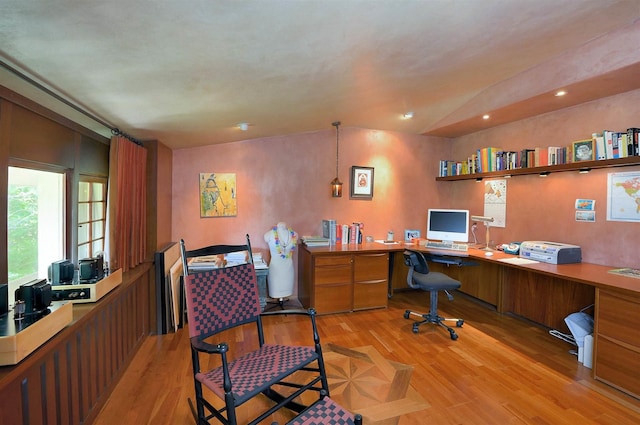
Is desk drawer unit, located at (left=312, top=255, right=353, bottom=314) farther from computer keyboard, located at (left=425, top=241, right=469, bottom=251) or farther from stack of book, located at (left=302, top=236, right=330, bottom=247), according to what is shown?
computer keyboard, located at (left=425, top=241, right=469, bottom=251)

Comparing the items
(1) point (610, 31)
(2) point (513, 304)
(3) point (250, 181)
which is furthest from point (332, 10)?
(2) point (513, 304)

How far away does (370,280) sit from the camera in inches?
149

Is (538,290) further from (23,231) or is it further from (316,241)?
(23,231)

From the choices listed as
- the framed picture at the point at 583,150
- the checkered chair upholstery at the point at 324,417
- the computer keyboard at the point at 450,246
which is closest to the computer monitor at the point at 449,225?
the computer keyboard at the point at 450,246

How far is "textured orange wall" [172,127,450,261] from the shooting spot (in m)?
3.84

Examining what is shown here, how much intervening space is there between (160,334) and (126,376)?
76cm

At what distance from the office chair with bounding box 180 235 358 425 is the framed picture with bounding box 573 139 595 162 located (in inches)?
114

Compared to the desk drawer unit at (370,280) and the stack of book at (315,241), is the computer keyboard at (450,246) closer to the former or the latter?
the desk drawer unit at (370,280)

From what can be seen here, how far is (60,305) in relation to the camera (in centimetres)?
158

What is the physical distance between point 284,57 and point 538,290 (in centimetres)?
355

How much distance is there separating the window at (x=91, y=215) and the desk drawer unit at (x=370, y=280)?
2648 millimetres

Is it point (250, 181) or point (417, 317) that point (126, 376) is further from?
point (417, 317)

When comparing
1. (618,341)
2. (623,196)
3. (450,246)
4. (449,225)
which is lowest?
(618,341)

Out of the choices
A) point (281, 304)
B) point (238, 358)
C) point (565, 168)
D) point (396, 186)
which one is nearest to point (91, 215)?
point (238, 358)
